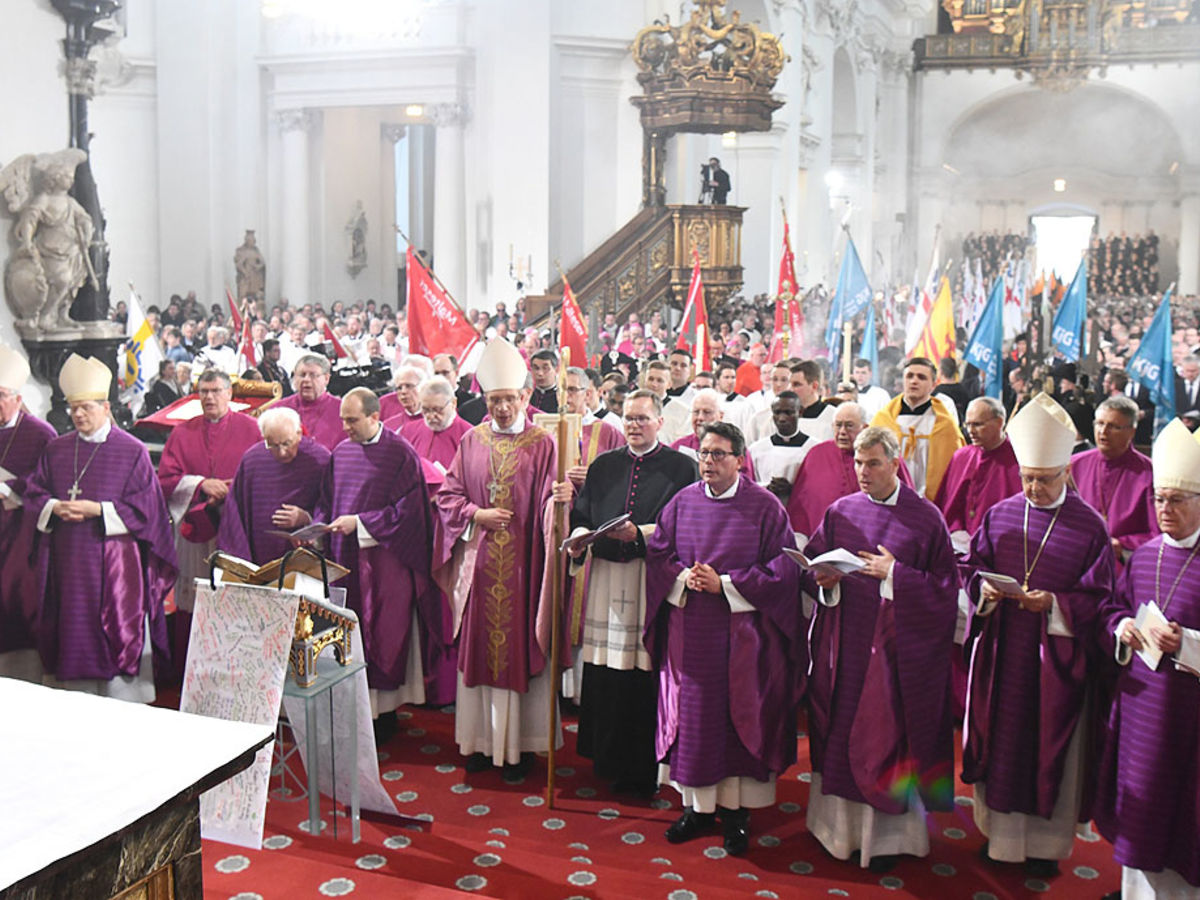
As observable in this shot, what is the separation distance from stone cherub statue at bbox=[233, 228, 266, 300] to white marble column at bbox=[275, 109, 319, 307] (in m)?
0.47

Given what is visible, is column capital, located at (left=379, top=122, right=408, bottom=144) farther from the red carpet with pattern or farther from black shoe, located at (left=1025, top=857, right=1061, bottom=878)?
black shoe, located at (left=1025, top=857, right=1061, bottom=878)

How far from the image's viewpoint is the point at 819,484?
632 centimetres

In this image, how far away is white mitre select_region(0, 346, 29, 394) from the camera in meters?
6.37

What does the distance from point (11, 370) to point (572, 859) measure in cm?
383

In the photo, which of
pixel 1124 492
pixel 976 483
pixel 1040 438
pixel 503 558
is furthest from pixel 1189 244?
pixel 503 558

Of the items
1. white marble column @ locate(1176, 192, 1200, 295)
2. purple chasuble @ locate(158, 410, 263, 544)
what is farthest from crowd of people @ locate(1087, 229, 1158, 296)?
purple chasuble @ locate(158, 410, 263, 544)

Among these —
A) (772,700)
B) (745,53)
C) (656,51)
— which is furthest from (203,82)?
(772,700)

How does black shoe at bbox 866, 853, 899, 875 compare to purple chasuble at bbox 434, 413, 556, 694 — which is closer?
black shoe at bbox 866, 853, 899, 875

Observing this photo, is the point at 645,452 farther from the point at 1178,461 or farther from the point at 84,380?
the point at 84,380

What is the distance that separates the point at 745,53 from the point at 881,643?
14.3m

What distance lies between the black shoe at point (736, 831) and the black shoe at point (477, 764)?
1.27 m

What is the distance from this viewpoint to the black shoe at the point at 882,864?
4805 mm

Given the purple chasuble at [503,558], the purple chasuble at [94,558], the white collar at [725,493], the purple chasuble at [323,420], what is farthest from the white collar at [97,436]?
the white collar at [725,493]

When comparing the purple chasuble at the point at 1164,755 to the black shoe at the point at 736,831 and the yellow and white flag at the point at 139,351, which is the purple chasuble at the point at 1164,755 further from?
the yellow and white flag at the point at 139,351
